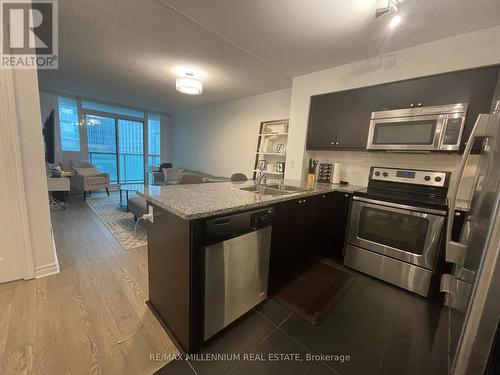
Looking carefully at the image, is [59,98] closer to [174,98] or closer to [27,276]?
[174,98]

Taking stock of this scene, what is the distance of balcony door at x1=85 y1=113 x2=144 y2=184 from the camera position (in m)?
5.84

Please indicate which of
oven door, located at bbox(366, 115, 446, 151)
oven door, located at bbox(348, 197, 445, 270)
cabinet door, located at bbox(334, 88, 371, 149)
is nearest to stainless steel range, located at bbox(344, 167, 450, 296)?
oven door, located at bbox(348, 197, 445, 270)

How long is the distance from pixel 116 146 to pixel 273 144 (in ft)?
16.9

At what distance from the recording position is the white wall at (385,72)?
5.99 feet

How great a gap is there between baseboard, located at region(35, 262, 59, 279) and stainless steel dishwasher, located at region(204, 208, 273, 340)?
5.92ft

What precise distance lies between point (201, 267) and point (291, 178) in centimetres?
236

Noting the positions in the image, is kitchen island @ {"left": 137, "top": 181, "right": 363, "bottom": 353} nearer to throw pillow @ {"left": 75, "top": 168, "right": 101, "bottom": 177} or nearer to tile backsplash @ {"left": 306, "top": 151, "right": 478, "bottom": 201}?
tile backsplash @ {"left": 306, "top": 151, "right": 478, "bottom": 201}

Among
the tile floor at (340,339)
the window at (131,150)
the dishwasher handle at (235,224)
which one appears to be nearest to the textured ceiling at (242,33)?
the dishwasher handle at (235,224)

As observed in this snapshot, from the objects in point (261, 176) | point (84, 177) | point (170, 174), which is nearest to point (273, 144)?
point (261, 176)

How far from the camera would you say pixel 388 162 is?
2.51 meters

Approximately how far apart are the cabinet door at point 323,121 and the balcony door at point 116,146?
19.5 feet

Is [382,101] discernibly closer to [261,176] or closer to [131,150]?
[261,176]

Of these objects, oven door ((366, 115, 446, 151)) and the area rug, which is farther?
the area rug

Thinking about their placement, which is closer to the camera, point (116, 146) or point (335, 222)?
point (335, 222)
